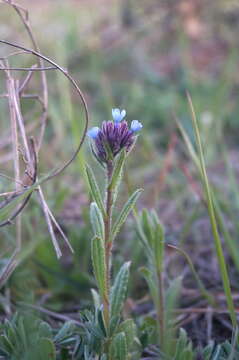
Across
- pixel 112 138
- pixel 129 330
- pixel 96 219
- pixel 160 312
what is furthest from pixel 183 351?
pixel 112 138

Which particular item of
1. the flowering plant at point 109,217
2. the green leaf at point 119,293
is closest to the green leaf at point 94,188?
the flowering plant at point 109,217

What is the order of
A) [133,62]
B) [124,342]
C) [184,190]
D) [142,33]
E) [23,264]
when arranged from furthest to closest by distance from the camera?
[142,33]
[133,62]
[184,190]
[23,264]
[124,342]

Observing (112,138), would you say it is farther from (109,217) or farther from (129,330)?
(129,330)

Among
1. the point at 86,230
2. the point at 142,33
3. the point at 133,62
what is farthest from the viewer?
the point at 142,33

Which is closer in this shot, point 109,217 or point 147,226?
point 109,217

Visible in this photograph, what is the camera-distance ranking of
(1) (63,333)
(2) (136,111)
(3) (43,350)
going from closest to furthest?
(3) (43,350), (1) (63,333), (2) (136,111)

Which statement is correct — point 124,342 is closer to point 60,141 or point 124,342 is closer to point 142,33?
point 60,141

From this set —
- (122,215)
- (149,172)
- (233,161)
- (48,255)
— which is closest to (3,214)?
(122,215)
